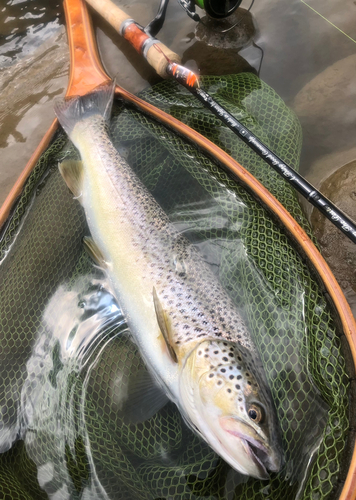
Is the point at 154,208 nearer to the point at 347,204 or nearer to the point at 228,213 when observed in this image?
the point at 228,213

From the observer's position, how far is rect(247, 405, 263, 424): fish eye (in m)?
1.43

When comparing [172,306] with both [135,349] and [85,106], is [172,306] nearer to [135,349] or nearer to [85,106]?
[135,349]

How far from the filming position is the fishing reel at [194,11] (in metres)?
3.08

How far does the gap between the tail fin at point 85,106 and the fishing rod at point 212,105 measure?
0.43m

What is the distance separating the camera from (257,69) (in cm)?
341

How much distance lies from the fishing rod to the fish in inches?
18.5

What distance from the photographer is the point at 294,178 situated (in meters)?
A: 2.01

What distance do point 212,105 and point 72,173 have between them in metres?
1.07

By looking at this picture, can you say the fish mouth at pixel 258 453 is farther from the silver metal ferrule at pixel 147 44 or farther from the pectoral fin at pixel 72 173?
the silver metal ferrule at pixel 147 44

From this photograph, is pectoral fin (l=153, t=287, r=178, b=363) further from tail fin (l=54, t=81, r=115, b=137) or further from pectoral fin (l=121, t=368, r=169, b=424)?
tail fin (l=54, t=81, r=115, b=137)

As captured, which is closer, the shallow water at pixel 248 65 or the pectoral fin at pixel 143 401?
the pectoral fin at pixel 143 401

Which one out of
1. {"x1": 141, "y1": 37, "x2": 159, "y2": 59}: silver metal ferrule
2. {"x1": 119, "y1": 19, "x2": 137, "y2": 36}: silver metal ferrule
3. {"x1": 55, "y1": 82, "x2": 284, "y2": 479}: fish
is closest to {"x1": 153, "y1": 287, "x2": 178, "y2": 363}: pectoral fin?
{"x1": 55, "y1": 82, "x2": 284, "y2": 479}: fish

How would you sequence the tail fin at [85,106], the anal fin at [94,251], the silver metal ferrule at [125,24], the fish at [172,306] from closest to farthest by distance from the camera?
the fish at [172,306], the anal fin at [94,251], the tail fin at [85,106], the silver metal ferrule at [125,24]

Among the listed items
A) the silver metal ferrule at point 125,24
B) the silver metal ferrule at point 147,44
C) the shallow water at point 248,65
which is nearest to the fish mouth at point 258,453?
the shallow water at point 248,65
